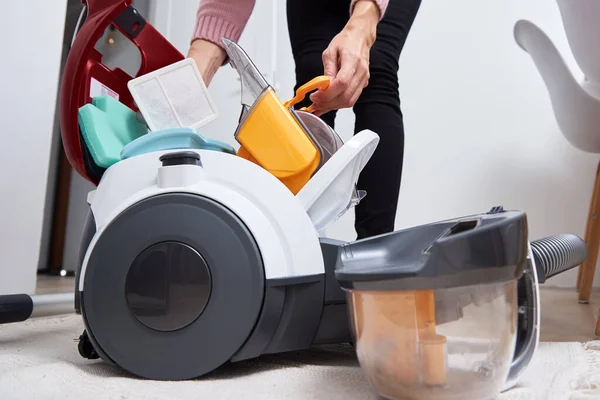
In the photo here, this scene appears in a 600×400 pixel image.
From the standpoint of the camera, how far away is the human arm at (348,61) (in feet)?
1.99

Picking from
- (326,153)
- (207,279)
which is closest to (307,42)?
(326,153)

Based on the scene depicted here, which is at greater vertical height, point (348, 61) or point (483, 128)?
point (483, 128)

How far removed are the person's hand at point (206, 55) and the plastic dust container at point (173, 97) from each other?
12 cm

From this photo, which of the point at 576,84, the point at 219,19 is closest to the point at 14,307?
the point at 219,19

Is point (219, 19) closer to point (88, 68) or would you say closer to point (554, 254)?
point (88, 68)

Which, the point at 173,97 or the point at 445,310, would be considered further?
the point at 173,97

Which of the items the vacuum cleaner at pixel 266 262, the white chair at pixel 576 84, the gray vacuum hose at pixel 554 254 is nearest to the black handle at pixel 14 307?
the vacuum cleaner at pixel 266 262

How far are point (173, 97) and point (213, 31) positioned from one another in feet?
0.64

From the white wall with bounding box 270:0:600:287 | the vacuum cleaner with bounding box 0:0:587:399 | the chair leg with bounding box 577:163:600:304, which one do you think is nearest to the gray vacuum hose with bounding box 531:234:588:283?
the vacuum cleaner with bounding box 0:0:587:399

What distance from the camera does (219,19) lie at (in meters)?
0.77

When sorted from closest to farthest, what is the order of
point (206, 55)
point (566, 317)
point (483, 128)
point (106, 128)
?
point (106, 128) → point (206, 55) → point (566, 317) → point (483, 128)

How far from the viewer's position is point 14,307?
64cm

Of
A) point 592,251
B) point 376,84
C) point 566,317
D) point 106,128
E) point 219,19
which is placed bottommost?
point 566,317

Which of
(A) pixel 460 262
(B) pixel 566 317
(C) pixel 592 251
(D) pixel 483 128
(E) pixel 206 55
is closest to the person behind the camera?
(A) pixel 460 262
